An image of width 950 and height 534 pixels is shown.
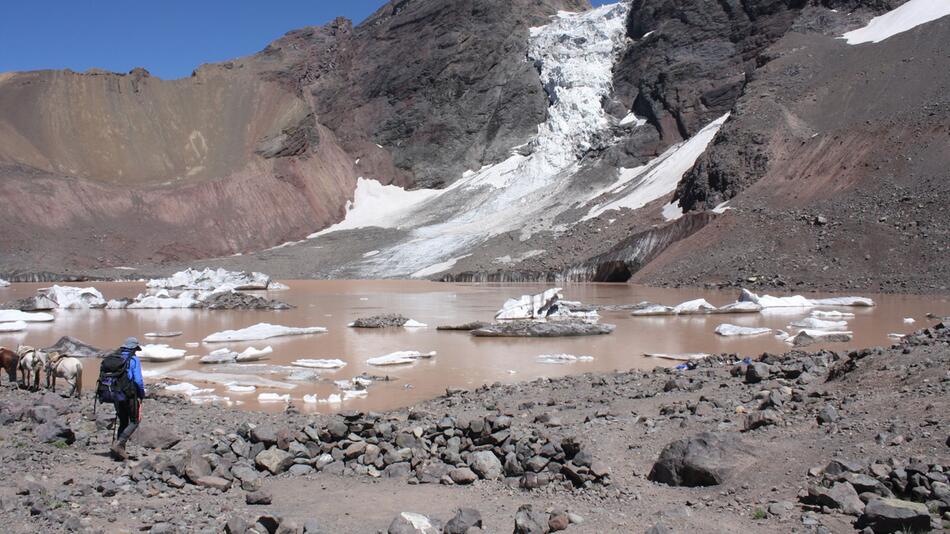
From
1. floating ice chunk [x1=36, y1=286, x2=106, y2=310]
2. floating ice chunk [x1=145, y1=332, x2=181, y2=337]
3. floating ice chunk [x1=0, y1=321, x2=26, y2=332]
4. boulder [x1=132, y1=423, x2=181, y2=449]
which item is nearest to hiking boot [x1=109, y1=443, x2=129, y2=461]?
boulder [x1=132, y1=423, x2=181, y2=449]

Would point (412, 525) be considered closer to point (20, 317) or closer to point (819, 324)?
point (819, 324)

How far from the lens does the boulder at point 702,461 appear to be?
548cm

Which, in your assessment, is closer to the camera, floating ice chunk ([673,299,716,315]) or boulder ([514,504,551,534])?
boulder ([514,504,551,534])

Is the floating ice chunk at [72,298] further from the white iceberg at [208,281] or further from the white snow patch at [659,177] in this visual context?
the white snow patch at [659,177]

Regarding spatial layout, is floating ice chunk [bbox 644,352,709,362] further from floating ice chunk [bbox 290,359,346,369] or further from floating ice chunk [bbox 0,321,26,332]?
floating ice chunk [bbox 0,321,26,332]

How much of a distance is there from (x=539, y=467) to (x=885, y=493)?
2444mm

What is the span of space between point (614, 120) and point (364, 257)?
31451 millimetres

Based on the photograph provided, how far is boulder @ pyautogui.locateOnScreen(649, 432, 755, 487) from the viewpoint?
548cm

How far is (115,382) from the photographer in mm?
6973

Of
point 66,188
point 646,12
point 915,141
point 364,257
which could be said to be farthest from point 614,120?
point 66,188

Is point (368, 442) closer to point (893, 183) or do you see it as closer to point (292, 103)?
point (893, 183)

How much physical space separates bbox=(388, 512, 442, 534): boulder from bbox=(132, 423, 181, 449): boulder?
3.32m

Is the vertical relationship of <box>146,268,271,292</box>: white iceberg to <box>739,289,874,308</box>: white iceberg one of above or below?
above

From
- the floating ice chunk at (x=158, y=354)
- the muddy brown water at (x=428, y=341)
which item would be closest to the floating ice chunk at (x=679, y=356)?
the muddy brown water at (x=428, y=341)
